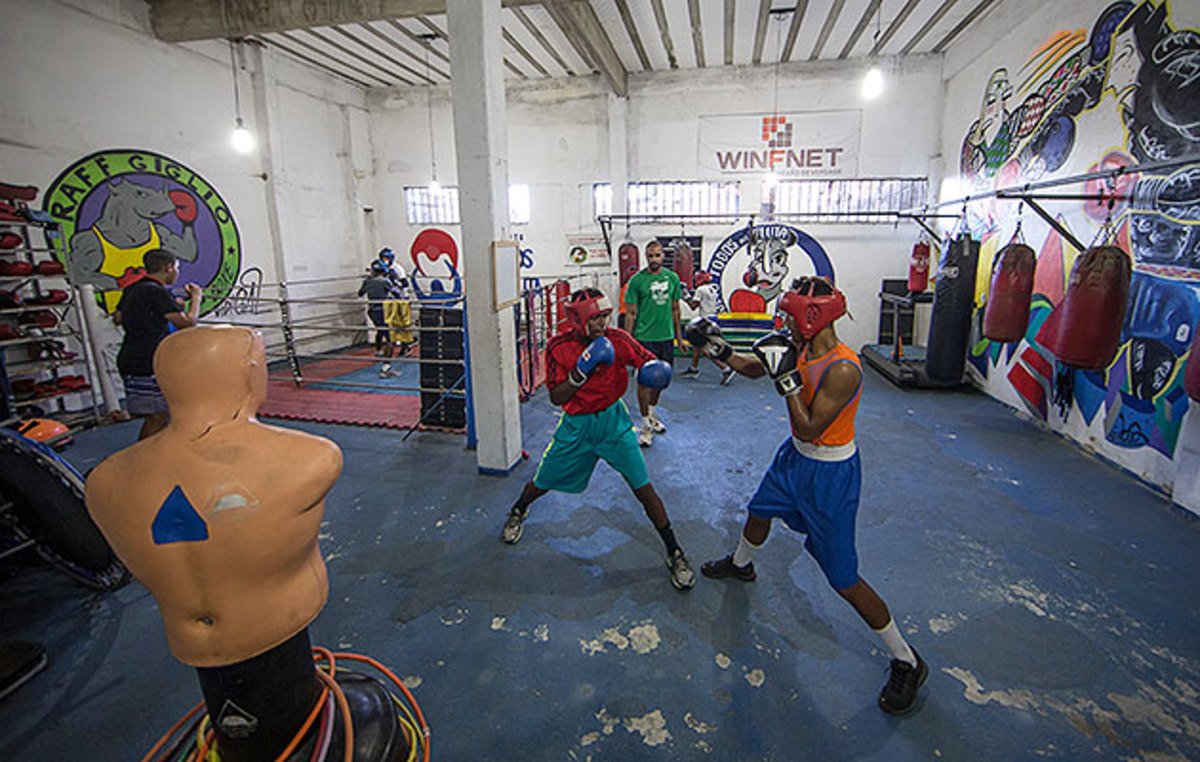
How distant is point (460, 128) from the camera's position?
3.94 meters

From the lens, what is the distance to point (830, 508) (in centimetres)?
221

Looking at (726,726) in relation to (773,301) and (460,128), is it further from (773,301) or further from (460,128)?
(773,301)

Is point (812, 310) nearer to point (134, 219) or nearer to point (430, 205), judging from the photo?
point (134, 219)

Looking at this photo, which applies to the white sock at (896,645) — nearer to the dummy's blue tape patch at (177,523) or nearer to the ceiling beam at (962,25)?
the dummy's blue tape patch at (177,523)

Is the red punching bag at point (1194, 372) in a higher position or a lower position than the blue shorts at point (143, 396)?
higher

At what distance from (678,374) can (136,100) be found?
7470 mm

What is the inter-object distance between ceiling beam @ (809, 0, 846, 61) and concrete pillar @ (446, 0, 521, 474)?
4.71 metres

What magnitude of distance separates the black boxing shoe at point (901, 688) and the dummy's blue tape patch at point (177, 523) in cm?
240

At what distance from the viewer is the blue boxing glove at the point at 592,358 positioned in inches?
103

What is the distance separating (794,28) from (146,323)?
305 inches

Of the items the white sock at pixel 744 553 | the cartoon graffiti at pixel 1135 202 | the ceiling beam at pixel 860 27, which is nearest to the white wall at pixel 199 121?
the white sock at pixel 744 553

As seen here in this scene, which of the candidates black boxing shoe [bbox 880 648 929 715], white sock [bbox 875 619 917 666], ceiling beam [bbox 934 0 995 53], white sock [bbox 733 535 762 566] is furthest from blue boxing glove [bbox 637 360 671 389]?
ceiling beam [bbox 934 0 995 53]

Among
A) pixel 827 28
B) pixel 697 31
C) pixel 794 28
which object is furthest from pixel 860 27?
pixel 697 31

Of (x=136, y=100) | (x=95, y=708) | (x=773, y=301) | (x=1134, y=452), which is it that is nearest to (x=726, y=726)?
(x=95, y=708)
